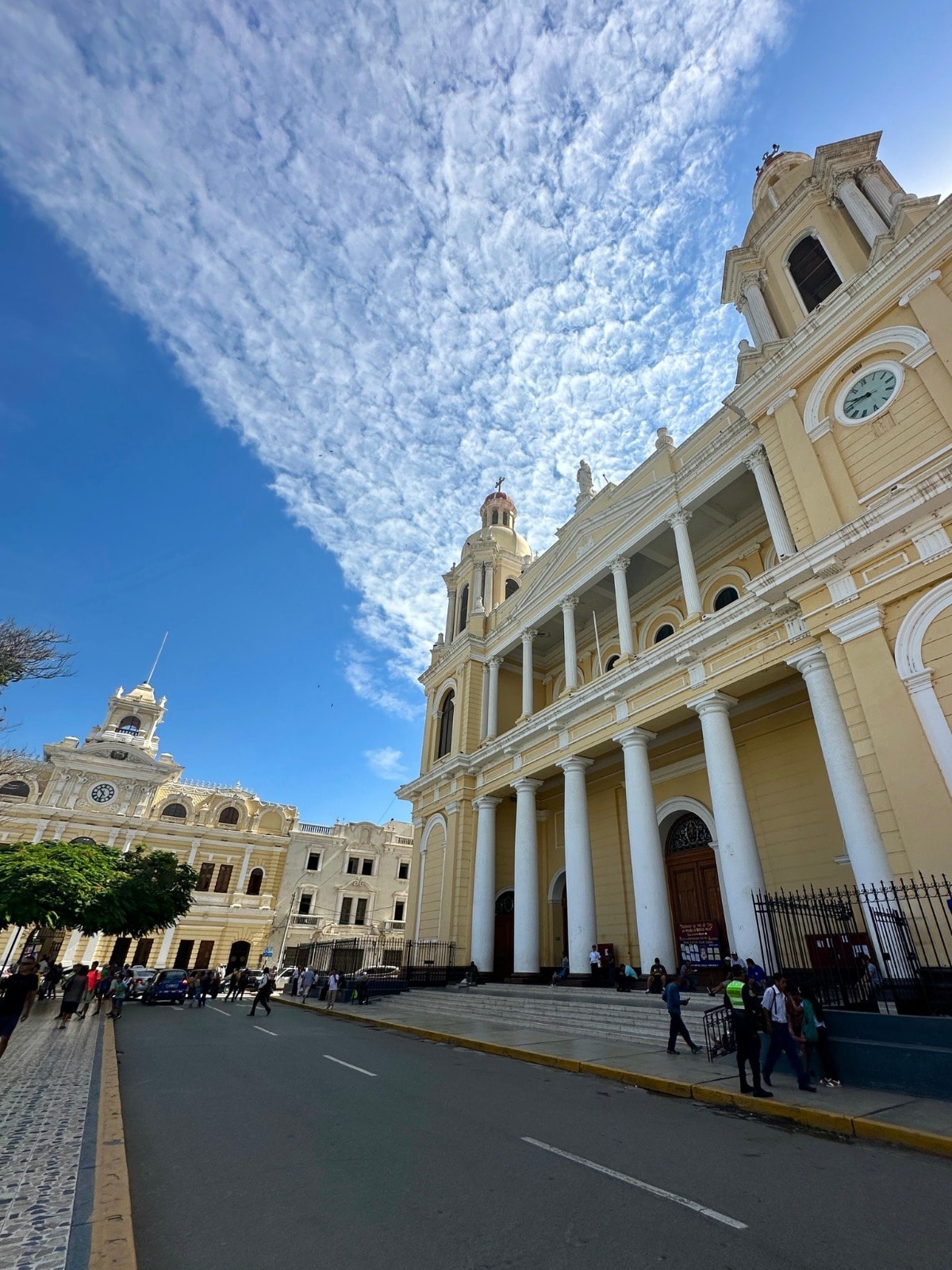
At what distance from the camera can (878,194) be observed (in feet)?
45.5

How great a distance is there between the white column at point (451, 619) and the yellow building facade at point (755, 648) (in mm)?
4349

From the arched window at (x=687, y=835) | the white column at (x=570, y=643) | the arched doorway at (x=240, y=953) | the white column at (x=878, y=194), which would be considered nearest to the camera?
the white column at (x=878, y=194)

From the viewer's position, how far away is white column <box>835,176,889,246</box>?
1335 centimetres

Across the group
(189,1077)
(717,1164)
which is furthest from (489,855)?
(717,1164)

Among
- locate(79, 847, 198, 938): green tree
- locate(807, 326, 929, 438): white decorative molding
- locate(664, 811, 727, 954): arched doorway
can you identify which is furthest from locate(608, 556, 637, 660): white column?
locate(79, 847, 198, 938): green tree

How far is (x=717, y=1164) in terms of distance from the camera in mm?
4305

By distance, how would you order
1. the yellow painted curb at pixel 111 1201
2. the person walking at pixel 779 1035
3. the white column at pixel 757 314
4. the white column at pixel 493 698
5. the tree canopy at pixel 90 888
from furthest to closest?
1. the white column at pixel 493 698
2. the tree canopy at pixel 90 888
3. the white column at pixel 757 314
4. the person walking at pixel 779 1035
5. the yellow painted curb at pixel 111 1201

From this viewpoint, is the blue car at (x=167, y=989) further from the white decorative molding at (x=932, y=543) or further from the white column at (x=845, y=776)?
the white decorative molding at (x=932, y=543)

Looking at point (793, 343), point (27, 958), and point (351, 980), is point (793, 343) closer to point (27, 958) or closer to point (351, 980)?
point (27, 958)

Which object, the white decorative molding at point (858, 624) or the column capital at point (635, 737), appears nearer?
the white decorative molding at point (858, 624)

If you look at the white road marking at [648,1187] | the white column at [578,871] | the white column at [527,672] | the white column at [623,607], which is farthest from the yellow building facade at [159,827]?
the white road marking at [648,1187]

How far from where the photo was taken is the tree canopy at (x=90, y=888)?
1859 cm

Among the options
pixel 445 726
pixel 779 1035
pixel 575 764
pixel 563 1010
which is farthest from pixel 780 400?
pixel 445 726

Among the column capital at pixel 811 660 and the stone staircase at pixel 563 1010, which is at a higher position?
the column capital at pixel 811 660
